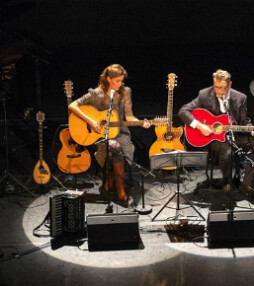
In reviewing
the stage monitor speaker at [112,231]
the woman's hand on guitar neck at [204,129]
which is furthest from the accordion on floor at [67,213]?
the woman's hand on guitar neck at [204,129]

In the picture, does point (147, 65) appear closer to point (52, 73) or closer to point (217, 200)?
point (52, 73)

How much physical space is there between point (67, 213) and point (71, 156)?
1.74m

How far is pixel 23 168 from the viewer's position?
22.7ft

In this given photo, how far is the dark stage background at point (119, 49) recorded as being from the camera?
6.41 metres

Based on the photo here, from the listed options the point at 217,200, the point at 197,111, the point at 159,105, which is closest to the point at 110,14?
the point at 159,105

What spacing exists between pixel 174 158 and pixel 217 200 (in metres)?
1.26

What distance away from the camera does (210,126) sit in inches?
225

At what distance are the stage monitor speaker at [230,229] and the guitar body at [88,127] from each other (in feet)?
6.65

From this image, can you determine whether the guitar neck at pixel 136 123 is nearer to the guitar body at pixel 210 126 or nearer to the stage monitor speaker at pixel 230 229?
the guitar body at pixel 210 126

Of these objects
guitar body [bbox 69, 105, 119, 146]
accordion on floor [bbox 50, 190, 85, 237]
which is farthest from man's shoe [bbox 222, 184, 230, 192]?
accordion on floor [bbox 50, 190, 85, 237]

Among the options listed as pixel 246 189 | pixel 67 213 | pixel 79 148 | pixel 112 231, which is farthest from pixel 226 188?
pixel 67 213

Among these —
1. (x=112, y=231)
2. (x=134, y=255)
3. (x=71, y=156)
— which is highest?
(x=71, y=156)

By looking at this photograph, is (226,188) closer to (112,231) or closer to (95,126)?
(95,126)

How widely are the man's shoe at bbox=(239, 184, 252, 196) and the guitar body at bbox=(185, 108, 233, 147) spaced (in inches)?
31.2
